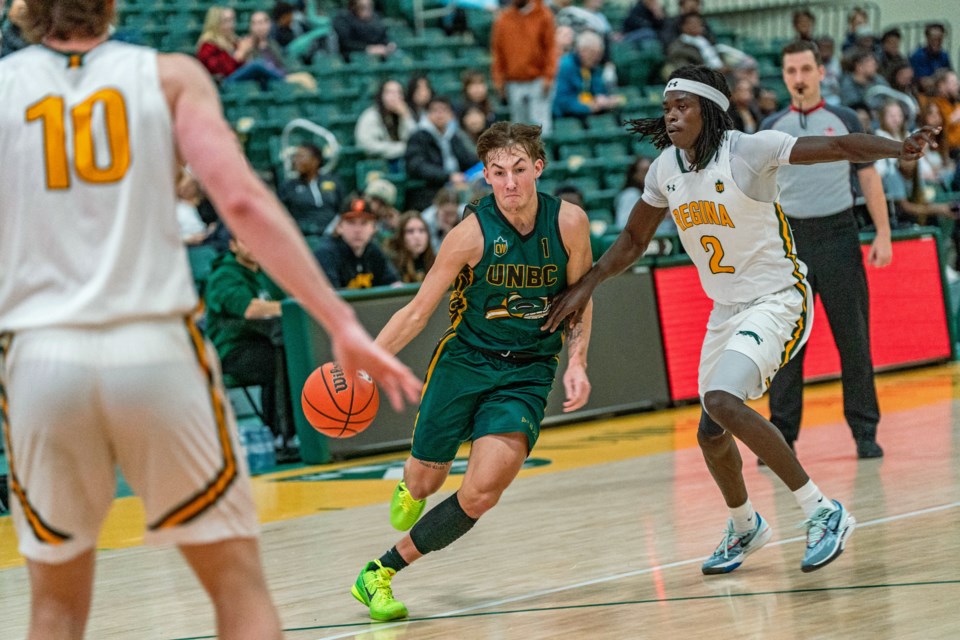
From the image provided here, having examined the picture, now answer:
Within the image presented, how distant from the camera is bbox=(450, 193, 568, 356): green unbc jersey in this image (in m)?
5.20

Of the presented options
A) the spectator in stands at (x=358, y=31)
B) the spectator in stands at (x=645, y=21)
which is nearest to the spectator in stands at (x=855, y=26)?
the spectator in stands at (x=645, y=21)

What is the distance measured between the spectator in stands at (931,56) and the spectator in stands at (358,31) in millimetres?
7700

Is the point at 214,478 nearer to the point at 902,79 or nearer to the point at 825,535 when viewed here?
the point at 825,535

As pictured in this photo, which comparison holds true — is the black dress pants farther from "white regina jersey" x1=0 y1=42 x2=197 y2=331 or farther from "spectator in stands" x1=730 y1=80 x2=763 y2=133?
"spectator in stands" x1=730 y1=80 x2=763 y2=133

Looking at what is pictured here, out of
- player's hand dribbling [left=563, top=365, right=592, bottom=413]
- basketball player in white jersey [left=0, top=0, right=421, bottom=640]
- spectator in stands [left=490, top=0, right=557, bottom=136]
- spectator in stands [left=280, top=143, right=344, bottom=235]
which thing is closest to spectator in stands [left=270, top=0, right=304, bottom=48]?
spectator in stands [left=490, top=0, right=557, bottom=136]

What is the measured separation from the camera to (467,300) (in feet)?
17.5

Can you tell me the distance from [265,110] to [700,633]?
33.7 ft

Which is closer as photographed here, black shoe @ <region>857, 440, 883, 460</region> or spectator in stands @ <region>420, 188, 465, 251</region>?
black shoe @ <region>857, 440, 883, 460</region>

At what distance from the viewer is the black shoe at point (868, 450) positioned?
808 centimetres

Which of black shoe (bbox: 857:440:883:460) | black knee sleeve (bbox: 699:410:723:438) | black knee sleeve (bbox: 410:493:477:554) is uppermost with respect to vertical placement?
black knee sleeve (bbox: 699:410:723:438)

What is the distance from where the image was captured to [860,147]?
16.4ft

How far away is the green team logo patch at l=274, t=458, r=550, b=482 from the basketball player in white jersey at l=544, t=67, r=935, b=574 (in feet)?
10.1

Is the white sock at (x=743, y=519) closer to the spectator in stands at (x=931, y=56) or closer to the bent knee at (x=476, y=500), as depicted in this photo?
the bent knee at (x=476, y=500)

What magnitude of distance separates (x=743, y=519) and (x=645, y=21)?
1354 cm
